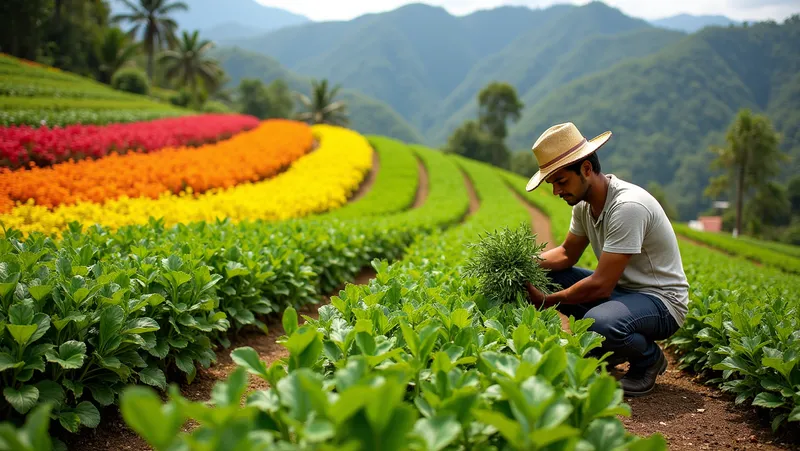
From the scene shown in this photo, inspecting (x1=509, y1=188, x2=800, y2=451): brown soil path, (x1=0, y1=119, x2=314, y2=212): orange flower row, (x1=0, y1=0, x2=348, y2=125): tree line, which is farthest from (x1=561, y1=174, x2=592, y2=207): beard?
(x1=0, y1=0, x2=348, y2=125): tree line

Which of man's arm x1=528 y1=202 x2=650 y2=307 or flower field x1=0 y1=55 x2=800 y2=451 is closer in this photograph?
flower field x1=0 y1=55 x2=800 y2=451

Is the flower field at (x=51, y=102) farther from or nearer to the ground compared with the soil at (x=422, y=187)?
farther from the ground

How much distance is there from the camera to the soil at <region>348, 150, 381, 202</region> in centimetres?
1867

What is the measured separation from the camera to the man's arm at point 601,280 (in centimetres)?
348

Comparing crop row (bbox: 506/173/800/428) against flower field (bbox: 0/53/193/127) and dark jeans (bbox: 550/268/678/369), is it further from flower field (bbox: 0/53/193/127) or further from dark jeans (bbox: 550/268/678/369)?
flower field (bbox: 0/53/193/127)

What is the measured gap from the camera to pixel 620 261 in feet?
11.4

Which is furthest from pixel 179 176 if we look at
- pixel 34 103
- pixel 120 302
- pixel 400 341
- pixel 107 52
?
pixel 107 52

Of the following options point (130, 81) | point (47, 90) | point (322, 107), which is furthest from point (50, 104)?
point (322, 107)

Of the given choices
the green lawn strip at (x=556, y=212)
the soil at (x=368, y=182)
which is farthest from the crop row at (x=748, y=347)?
the soil at (x=368, y=182)

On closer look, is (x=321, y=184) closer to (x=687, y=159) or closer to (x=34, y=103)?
(x=34, y=103)

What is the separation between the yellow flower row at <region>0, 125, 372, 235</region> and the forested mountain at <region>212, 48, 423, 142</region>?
11082 cm

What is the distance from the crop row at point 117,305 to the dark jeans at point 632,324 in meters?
2.69

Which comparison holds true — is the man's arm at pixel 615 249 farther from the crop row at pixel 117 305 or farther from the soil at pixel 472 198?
the soil at pixel 472 198

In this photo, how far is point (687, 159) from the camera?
286 feet
